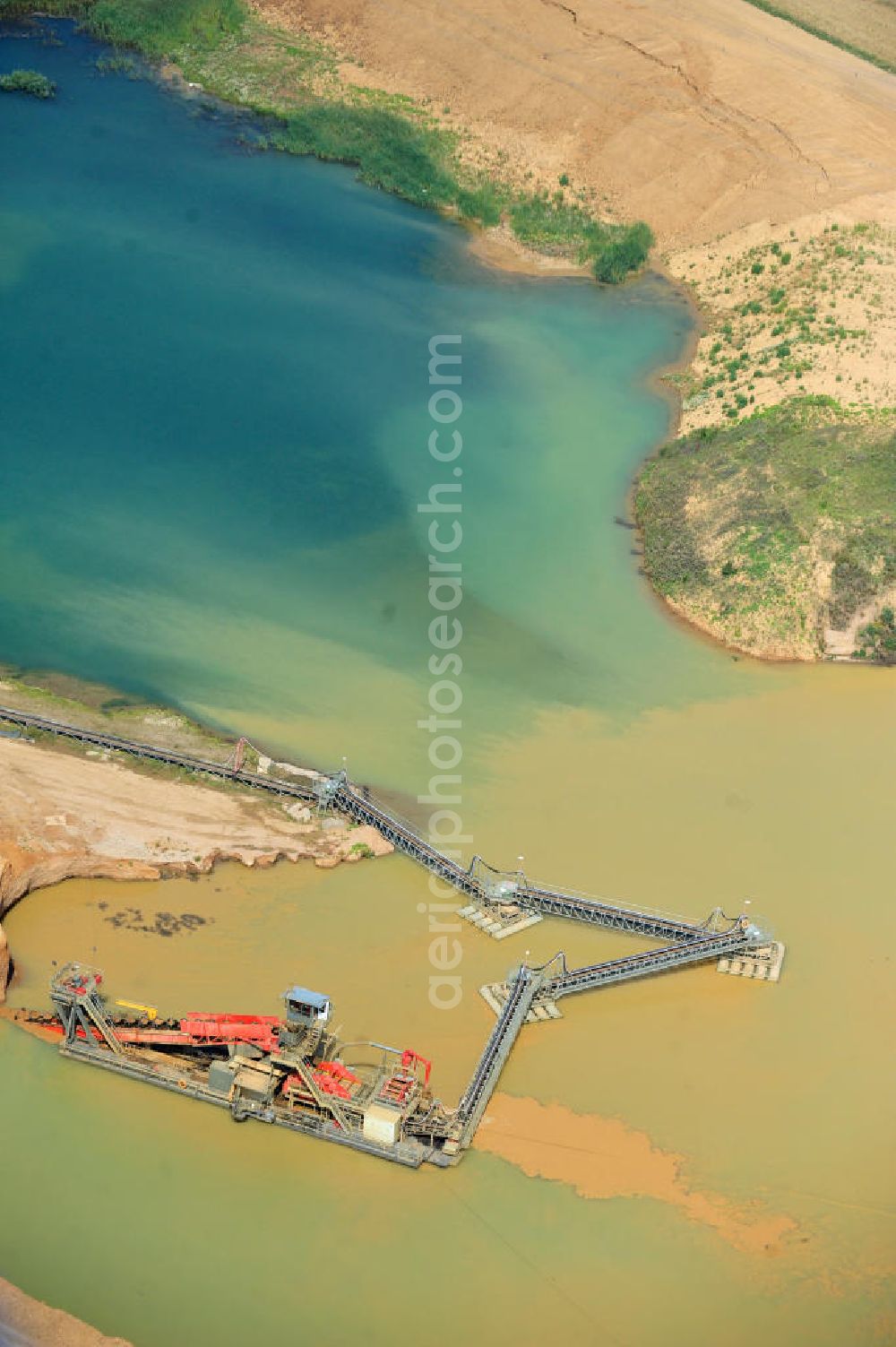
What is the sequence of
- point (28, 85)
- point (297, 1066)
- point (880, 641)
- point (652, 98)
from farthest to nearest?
point (28, 85) → point (652, 98) → point (880, 641) → point (297, 1066)

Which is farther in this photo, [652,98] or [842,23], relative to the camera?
[842,23]

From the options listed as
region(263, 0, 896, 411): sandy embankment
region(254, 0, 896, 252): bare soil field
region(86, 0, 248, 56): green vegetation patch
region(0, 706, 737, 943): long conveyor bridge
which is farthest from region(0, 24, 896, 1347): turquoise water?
region(86, 0, 248, 56): green vegetation patch

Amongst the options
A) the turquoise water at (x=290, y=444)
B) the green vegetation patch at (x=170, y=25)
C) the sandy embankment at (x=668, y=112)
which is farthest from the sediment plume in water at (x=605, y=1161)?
the green vegetation patch at (x=170, y=25)

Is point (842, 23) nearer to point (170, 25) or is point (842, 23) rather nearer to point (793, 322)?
point (793, 322)

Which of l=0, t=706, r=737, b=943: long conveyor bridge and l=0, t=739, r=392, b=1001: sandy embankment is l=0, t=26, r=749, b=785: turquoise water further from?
l=0, t=739, r=392, b=1001: sandy embankment

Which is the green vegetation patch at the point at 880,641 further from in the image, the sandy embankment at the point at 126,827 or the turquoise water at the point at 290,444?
the sandy embankment at the point at 126,827

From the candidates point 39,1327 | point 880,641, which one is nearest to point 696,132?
point 880,641
